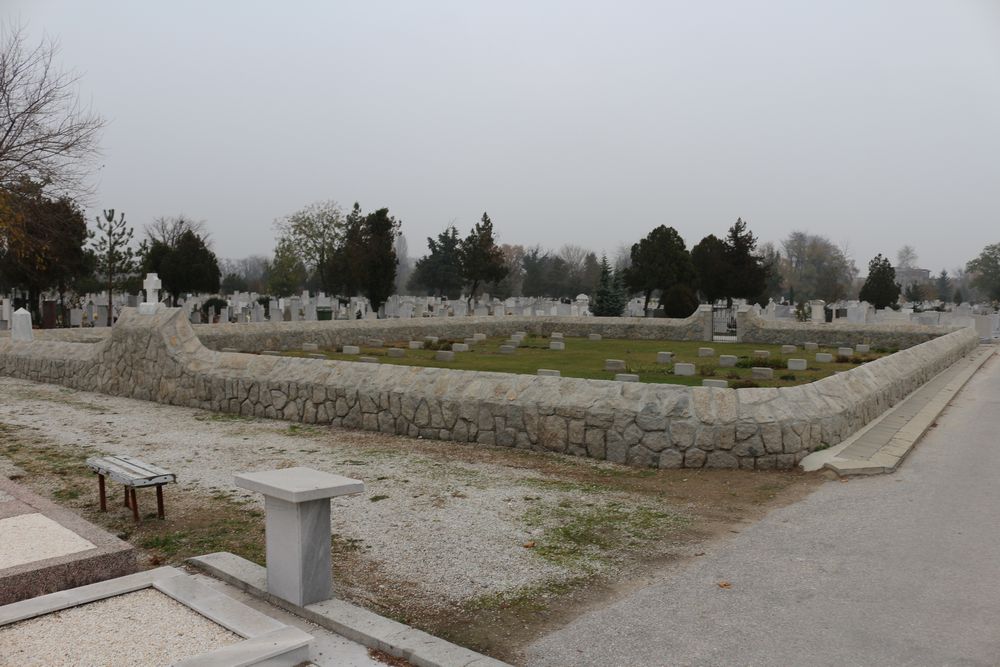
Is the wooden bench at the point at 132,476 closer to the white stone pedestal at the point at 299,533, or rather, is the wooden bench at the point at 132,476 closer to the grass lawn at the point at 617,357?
the white stone pedestal at the point at 299,533

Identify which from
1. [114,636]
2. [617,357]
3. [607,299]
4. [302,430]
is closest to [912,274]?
[607,299]

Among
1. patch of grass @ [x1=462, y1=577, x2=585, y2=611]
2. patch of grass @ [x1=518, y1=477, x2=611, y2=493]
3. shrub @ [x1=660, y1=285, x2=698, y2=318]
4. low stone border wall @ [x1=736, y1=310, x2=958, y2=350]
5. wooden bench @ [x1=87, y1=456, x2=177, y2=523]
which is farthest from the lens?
shrub @ [x1=660, y1=285, x2=698, y2=318]

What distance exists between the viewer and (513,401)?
9.23 metres

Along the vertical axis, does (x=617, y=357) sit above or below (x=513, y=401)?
below

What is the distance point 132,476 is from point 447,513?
2623 millimetres

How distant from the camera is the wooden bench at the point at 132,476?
595 cm

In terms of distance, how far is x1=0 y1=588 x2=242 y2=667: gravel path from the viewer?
355 centimetres

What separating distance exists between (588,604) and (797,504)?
10.1ft

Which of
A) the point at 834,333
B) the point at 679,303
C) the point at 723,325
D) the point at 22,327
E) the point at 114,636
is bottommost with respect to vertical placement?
the point at 114,636

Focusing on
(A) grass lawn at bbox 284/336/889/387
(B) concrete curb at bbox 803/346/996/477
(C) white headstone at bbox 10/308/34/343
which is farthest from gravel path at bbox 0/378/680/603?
(C) white headstone at bbox 10/308/34/343

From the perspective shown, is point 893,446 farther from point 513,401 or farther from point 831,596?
point 831,596

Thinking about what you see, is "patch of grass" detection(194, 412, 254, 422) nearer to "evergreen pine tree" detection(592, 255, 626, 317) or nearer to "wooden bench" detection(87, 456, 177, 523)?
"wooden bench" detection(87, 456, 177, 523)

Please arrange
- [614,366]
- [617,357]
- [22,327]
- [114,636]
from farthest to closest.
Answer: [617,357] → [22,327] → [614,366] → [114,636]

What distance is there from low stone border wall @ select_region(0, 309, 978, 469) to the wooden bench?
4041mm
